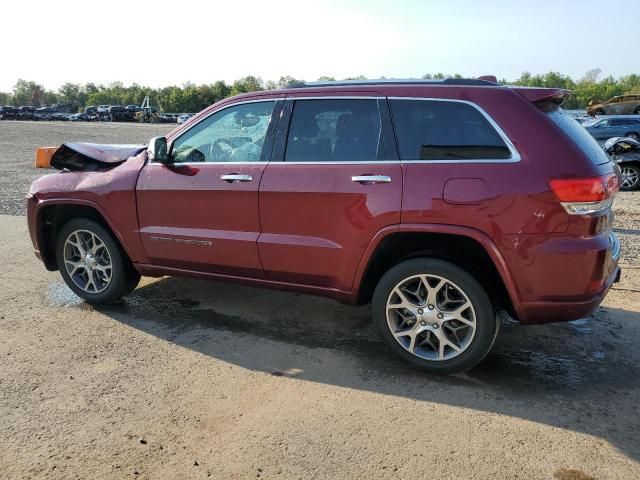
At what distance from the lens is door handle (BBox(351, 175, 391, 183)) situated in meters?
3.69

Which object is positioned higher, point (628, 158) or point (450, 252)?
point (628, 158)

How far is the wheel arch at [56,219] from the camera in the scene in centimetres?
490

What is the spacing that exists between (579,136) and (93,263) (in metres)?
4.15

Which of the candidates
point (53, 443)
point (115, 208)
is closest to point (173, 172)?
point (115, 208)

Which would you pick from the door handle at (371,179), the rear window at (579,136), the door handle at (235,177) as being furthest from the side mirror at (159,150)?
the rear window at (579,136)

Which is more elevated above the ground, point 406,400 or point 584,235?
point 584,235

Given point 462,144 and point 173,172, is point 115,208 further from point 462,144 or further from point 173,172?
point 462,144

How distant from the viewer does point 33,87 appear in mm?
167125

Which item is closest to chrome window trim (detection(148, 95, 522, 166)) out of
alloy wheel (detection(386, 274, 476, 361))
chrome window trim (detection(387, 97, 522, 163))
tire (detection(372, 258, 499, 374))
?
chrome window trim (detection(387, 97, 522, 163))

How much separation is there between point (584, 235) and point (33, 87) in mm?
191794

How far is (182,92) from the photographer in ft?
392

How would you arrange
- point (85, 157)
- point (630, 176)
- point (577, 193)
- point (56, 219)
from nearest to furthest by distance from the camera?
1. point (577, 193)
2. point (85, 157)
3. point (56, 219)
4. point (630, 176)

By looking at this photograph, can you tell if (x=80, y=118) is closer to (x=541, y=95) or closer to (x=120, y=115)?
(x=120, y=115)

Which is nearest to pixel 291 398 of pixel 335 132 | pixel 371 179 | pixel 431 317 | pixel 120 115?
pixel 431 317
